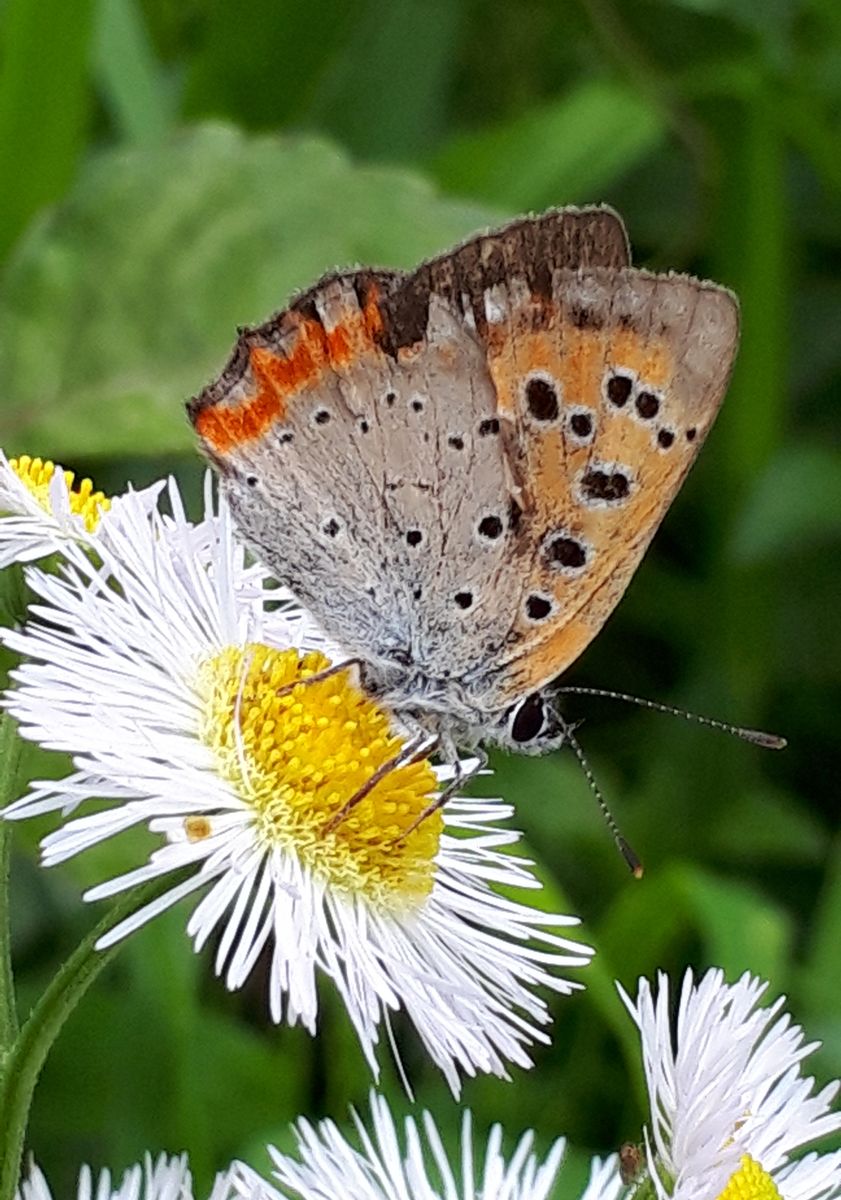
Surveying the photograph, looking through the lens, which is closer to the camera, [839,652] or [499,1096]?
[499,1096]

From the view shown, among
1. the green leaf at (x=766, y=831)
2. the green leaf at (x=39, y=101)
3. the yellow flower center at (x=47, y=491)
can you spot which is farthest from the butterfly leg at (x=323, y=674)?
the green leaf at (x=766, y=831)

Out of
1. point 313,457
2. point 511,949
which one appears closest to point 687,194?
point 313,457

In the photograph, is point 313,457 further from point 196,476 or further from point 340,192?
point 196,476

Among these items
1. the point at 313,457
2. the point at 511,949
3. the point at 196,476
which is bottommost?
the point at 511,949

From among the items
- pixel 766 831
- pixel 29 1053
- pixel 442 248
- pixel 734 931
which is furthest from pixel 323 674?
pixel 766 831

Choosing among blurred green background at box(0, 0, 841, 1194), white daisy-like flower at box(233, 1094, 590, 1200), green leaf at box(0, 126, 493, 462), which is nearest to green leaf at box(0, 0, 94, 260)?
blurred green background at box(0, 0, 841, 1194)

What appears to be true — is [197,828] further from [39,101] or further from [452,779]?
[39,101]
